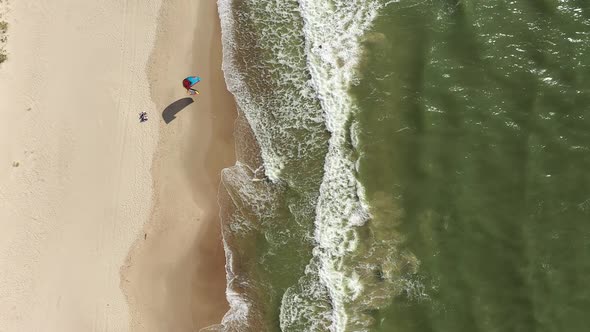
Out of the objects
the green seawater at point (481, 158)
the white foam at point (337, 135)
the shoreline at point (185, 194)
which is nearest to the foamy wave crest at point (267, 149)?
the white foam at point (337, 135)

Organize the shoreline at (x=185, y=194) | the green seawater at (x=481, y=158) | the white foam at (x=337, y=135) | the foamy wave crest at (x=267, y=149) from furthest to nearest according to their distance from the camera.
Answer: the shoreline at (x=185, y=194), the foamy wave crest at (x=267, y=149), the white foam at (x=337, y=135), the green seawater at (x=481, y=158)

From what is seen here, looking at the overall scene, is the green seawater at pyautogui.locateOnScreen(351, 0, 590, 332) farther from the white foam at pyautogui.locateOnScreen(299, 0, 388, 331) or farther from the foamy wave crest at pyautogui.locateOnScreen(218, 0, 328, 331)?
the foamy wave crest at pyautogui.locateOnScreen(218, 0, 328, 331)

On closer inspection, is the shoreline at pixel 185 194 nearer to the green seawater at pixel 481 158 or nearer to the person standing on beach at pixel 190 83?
the person standing on beach at pixel 190 83

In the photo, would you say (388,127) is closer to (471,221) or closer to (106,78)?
(471,221)

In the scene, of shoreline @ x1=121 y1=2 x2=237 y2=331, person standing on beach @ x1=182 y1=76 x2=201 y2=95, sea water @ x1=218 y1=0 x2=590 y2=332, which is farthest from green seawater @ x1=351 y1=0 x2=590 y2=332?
person standing on beach @ x1=182 y1=76 x2=201 y2=95

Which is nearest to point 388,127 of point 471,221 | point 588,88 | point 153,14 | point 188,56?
point 471,221

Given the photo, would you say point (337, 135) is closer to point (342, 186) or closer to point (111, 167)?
point (342, 186)

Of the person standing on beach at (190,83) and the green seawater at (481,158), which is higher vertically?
the person standing on beach at (190,83)
